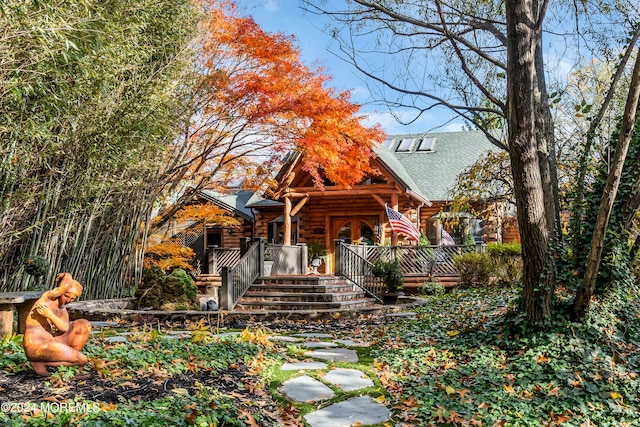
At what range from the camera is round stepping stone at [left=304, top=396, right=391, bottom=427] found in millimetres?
3344

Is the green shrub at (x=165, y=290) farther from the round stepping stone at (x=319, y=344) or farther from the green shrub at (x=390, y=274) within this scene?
the green shrub at (x=390, y=274)

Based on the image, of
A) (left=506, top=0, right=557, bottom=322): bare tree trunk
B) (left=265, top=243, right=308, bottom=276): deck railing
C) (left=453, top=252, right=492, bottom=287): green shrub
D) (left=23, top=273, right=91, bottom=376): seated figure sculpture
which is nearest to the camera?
(left=23, top=273, right=91, bottom=376): seated figure sculpture

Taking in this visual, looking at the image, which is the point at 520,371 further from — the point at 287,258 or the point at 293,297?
the point at 287,258


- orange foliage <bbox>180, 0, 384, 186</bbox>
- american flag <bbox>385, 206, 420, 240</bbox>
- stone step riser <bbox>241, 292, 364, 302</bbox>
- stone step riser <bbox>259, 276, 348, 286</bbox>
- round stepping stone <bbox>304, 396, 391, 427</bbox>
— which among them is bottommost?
round stepping stone <bbox>304, 396, 391, 427</bbox>

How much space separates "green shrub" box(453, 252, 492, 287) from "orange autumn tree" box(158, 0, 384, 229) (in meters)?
4.29

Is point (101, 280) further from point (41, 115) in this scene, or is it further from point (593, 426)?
point (593, 426)

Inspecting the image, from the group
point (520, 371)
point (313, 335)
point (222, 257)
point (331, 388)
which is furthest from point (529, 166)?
point (222, 257)

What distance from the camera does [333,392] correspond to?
3963mm

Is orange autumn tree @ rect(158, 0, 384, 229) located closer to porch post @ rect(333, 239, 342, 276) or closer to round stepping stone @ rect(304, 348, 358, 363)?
porch post @ rect(333, 239, 342, 276)

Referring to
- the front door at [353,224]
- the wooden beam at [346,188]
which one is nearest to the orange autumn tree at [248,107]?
the wooden beam at [346,188]

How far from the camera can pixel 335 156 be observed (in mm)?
13266

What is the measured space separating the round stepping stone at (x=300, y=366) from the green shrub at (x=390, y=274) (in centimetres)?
738

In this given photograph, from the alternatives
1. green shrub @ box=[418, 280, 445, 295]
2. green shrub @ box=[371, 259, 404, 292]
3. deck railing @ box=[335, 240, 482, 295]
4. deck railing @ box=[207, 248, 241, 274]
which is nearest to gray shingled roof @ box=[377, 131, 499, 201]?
deck railing @ box=[335, 240, 482, 295]

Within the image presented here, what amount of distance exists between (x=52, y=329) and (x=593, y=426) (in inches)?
156
